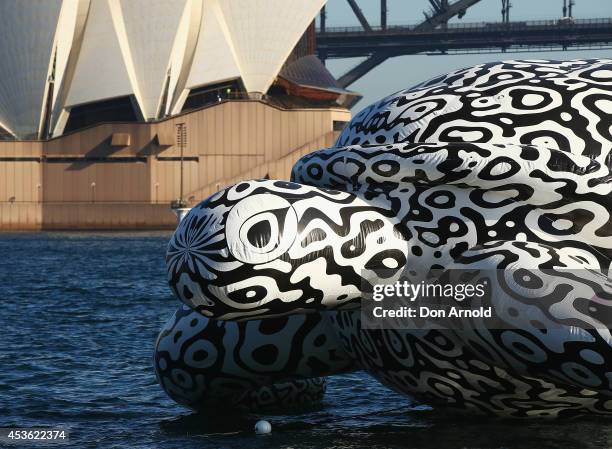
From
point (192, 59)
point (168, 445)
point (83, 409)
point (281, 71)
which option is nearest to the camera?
point (168, 445)

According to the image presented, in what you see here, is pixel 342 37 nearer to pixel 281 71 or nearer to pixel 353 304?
pixel 281 71

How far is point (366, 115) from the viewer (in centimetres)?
649

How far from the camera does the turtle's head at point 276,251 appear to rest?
216 inches

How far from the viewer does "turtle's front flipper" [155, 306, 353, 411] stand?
6.62 meters

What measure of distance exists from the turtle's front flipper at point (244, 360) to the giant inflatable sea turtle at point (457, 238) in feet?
0.90

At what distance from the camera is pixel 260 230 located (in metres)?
5.51

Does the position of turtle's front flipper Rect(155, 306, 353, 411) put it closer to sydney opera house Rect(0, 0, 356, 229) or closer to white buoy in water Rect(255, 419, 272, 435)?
white buoy in water Rect(255, 419, 272, 435)

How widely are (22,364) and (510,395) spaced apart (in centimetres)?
529

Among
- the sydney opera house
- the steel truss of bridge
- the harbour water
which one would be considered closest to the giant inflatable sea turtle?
the harbour water

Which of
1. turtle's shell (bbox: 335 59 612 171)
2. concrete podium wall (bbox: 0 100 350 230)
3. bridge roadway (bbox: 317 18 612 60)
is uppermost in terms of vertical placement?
bridge roadway (bbox: 317 18 612 60)

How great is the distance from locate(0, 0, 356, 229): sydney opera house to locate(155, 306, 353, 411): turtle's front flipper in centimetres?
5045

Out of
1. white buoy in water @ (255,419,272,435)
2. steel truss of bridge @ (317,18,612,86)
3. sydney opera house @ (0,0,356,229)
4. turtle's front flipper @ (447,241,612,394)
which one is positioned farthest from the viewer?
steel truss of bridge @ (317,18,612,86)

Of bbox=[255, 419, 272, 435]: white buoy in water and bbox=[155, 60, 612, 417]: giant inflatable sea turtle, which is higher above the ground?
bbox=[155, 60, 612, 417]: giant inflatable sea turtle

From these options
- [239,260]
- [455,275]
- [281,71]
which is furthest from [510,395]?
[281,71]
